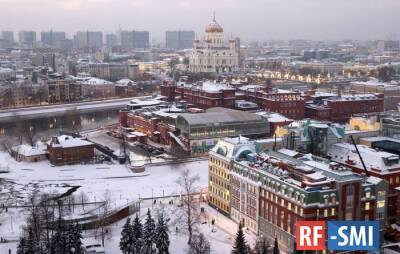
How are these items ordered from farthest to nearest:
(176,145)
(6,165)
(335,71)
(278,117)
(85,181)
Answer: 1. (335,71)
2. (278,117)
3. (176,145)
4. (6,165)
5. (85,181)

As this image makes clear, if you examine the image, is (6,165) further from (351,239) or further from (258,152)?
(351,239)

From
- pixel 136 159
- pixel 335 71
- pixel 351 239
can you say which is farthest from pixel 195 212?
pixel 335 71

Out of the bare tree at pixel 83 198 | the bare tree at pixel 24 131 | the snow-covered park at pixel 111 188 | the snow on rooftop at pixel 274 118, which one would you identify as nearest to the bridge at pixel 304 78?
the snow on rooftop at pixel 274 118

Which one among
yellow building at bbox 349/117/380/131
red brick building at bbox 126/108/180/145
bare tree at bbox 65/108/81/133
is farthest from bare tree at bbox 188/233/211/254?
bare tree at bbox 65/108/81/133

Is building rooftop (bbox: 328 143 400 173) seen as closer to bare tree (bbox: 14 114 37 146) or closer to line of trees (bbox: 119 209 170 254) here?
line of trees (bbox: 119 209 170 254)

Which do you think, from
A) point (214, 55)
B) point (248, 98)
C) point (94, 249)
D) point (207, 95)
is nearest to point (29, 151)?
point (94, 249)

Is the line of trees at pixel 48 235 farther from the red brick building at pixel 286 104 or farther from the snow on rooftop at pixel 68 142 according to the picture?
the red brick building at pixel 286 104
